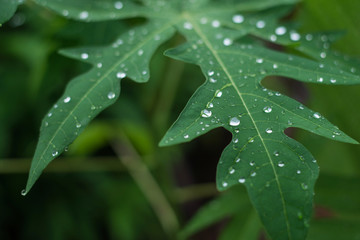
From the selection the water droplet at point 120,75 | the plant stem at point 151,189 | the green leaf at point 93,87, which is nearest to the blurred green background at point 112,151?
the plant stem at point 151,189

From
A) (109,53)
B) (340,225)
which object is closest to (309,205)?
(109,53)

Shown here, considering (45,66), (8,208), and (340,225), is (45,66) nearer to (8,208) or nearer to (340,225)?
(8,208)

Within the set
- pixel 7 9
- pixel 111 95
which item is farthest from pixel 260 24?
pixel 7 9

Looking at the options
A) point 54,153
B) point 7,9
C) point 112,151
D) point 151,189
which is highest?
point 7,9

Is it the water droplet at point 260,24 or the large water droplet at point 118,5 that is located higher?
the water droplet at point 260,24

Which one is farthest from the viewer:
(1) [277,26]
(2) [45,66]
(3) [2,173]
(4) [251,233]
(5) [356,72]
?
(3) [2,173]

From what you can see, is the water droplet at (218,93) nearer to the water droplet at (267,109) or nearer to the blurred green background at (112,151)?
the water droplet at (267,109)

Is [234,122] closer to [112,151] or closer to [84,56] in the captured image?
[84,56]
